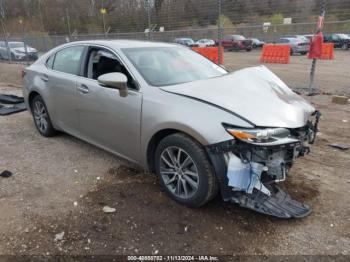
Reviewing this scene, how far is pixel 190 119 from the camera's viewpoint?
9.66 feet

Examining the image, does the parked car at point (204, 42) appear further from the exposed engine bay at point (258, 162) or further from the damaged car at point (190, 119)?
the exposed engine bay at point (258, 162)

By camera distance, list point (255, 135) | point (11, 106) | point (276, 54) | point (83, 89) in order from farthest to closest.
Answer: point (276, 54)
point (11, 106)
point (83, 89)
point (255, 135)

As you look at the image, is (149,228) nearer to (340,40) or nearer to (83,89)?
(83,89)

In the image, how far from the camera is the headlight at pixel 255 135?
8.88ft

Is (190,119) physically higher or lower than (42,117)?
higher

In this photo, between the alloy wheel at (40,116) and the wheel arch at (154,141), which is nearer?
the wheel arch at (154,141)

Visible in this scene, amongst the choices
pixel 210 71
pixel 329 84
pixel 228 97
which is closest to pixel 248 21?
pixel 329 84

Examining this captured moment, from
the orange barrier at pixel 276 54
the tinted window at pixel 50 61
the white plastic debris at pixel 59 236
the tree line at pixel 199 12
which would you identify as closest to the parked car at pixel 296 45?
the orange barrier at pixel 276 54

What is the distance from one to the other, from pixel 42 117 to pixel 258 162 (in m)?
3.86

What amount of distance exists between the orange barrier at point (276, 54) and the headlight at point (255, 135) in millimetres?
18220

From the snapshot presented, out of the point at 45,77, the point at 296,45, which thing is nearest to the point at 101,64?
the point at 45,77

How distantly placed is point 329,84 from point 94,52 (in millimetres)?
9142

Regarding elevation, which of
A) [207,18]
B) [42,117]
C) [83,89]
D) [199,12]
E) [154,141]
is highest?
[199,12]

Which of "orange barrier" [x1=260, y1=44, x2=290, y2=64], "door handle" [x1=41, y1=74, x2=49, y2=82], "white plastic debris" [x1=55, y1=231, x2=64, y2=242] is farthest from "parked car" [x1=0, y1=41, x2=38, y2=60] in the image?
"white plastic debris" [x1=55, y1=231, x2=64, y2=242]
